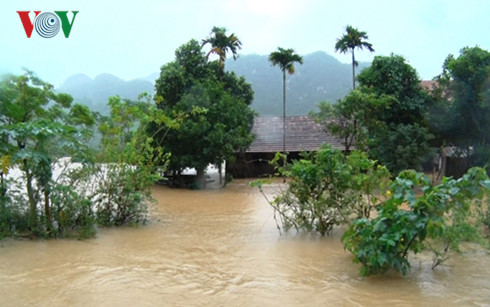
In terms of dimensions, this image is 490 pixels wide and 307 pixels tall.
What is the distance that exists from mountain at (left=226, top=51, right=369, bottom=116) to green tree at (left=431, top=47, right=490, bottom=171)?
2009 centimetres

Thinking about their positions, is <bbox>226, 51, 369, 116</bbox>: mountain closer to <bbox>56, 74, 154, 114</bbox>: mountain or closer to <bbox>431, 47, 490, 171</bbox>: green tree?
<bbox>56, 74, 154, 114</bbox>: mountain

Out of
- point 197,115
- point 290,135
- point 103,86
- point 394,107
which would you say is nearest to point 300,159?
point 197,115

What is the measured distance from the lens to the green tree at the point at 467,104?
1608 centimetres

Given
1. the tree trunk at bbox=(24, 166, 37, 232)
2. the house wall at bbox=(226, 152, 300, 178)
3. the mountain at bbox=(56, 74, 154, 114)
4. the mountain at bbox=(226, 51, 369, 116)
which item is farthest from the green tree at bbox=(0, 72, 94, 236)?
the mountain at bbox=(226, 51, 369, 116)

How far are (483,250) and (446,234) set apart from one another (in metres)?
1.97

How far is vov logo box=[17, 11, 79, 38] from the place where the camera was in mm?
7500

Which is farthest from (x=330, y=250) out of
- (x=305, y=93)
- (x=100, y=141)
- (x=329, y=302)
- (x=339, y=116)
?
(x=305, y=93)

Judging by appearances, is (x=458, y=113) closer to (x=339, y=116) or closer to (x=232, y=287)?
(x=339, y=116)

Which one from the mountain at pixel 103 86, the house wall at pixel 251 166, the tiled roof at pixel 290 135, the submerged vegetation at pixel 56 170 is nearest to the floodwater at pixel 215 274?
the submerged vegetation at pixel 56 170

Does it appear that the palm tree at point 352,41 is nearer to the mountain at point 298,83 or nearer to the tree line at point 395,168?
the tree line at point 395,168

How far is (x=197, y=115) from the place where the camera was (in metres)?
18.0

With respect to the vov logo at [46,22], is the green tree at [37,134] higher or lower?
lower

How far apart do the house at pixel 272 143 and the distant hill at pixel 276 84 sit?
10.3 m

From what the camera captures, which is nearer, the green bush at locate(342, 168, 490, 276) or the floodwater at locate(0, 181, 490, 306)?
A: the floodwater at locate(0, 181, 490, 306)
